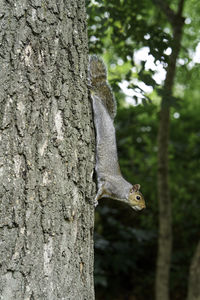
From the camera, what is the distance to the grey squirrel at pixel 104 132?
1.40m

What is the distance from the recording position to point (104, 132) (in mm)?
1428

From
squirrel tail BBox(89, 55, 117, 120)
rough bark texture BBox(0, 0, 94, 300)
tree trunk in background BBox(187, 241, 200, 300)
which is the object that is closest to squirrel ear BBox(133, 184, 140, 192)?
squirrel tail BBox(89, 55, 117, 120)

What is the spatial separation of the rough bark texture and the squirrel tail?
267 mm

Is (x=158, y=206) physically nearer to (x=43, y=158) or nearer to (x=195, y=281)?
(x=195, y=281)

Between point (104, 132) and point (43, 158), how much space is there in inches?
15.2

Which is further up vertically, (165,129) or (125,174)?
(165,129)

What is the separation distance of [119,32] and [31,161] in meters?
1.29

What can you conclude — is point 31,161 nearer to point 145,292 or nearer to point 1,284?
point 1,284

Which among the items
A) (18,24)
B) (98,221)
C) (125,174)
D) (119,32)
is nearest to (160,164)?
(125,174)

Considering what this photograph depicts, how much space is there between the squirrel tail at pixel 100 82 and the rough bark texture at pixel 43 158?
27 centimetres

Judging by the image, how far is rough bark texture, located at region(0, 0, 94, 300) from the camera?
41.0 inches

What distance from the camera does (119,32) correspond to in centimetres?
211

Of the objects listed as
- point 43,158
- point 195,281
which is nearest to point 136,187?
point 43,158

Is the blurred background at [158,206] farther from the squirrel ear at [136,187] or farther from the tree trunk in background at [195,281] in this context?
the squirrel ear at [136,187]
